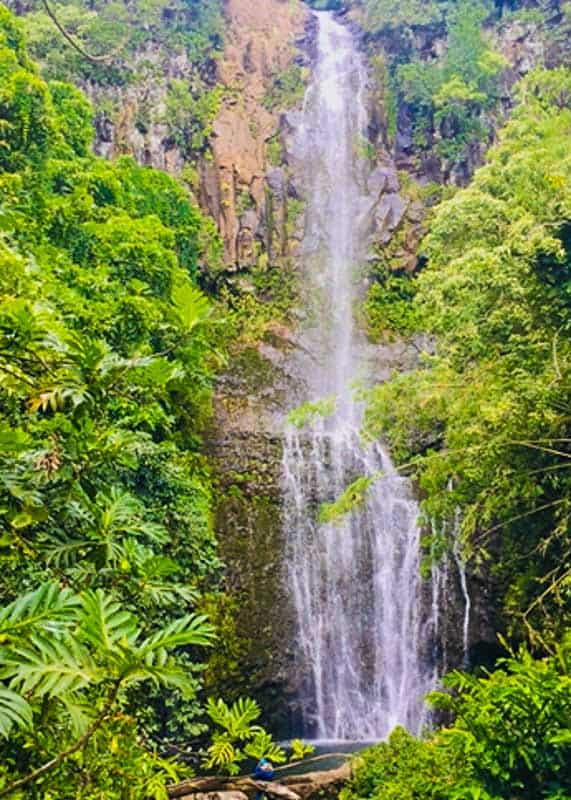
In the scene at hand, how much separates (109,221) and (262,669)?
7039mm

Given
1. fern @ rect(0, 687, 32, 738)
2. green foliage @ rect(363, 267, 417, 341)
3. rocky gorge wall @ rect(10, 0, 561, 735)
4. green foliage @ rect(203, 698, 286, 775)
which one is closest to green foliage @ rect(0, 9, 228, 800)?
fern @ rect(0, 687, 32, 738)

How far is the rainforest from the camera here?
1.60 meters

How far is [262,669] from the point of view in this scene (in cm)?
910

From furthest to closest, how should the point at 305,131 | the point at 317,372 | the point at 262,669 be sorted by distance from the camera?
the point at 305,131, the point at 317,372, the point at 262,669

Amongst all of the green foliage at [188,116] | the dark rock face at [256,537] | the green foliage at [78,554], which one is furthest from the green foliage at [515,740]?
the green foliage at [188,116]

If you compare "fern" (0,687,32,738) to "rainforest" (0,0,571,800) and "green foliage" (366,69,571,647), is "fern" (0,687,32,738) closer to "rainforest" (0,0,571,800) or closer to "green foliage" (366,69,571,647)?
"rainforest" (0,0,571,800)

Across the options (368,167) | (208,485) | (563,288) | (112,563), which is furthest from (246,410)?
(112,563)

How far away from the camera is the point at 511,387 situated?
6.38m

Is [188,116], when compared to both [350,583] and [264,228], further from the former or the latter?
[350,583]

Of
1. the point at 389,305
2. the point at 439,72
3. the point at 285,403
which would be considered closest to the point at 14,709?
the point at 285,403

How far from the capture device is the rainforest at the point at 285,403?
160cm

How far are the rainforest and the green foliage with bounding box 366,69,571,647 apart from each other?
0.14 ft

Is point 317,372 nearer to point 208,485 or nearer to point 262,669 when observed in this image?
point 208,485

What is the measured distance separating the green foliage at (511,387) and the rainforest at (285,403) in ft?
0.14
